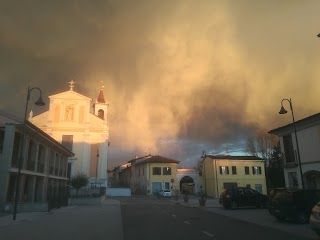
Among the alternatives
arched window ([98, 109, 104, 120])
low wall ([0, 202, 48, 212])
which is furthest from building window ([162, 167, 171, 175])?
low wall ([0, 202, 48, 212])

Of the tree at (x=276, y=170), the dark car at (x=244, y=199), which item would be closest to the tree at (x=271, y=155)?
the tree at (x=276, y=170)

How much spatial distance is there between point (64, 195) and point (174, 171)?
3772 centimetres

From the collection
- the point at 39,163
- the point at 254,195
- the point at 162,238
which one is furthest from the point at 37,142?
the point at 162,238

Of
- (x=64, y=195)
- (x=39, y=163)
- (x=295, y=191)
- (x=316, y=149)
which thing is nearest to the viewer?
(x=295, y=191)

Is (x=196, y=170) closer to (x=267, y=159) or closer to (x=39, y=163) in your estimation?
(x=267, y=159)

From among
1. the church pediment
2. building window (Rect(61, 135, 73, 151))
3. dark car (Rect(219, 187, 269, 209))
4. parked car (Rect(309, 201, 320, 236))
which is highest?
the church pediment

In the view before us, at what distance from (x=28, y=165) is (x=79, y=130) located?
3256cm

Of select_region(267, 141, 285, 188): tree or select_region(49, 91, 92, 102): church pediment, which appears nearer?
select_region(267, 141, 285, 188): tree

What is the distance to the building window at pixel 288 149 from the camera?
30.0 m

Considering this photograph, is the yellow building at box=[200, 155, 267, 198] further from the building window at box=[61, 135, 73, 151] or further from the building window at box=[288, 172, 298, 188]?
the building window at box=[288, 172, 298, 188]

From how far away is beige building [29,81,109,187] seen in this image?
59719 mm

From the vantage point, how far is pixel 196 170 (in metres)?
74.2

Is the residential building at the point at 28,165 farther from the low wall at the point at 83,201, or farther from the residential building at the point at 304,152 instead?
the residential building at the point at 304,152

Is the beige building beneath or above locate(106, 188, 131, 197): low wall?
above
